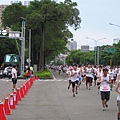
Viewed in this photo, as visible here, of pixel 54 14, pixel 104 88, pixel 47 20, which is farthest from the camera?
pixel 47 20

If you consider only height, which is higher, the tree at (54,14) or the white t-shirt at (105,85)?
the tree at (54,14)

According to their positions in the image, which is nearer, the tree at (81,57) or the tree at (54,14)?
the tree at (54,14)

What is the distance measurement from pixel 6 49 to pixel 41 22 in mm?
27795

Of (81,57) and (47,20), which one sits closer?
(47,20)

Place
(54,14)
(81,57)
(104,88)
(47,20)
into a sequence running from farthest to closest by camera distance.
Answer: (81,57) < (47,20) < (54,14) < (104,88)

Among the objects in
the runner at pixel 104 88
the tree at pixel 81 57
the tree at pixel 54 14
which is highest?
the tree at pixel 54 14

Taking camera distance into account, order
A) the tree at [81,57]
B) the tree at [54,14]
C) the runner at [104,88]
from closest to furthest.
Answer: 1. the runner at [104,88]
2. the tree at [54,14]
3. the tree at [81,57]

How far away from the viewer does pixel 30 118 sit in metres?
12.7

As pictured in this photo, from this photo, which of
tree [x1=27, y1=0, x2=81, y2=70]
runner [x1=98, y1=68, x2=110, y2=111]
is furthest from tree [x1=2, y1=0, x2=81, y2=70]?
runner [x1=98, y1=68, x2=110, y2=111]

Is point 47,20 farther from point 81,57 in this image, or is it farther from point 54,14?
point 81,57

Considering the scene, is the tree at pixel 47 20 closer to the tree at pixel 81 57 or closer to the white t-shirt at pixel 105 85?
the white t-shirt at pixel 105 85

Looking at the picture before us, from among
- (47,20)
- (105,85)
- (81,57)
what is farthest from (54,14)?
(81,57)

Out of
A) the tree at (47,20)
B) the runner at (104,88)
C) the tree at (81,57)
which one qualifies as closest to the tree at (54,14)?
the tree at (47,20)

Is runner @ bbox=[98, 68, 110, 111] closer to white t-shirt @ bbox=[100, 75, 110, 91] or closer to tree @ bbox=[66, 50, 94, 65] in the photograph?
white t-shirt @ bbox=[100, 75, 110, 91]
